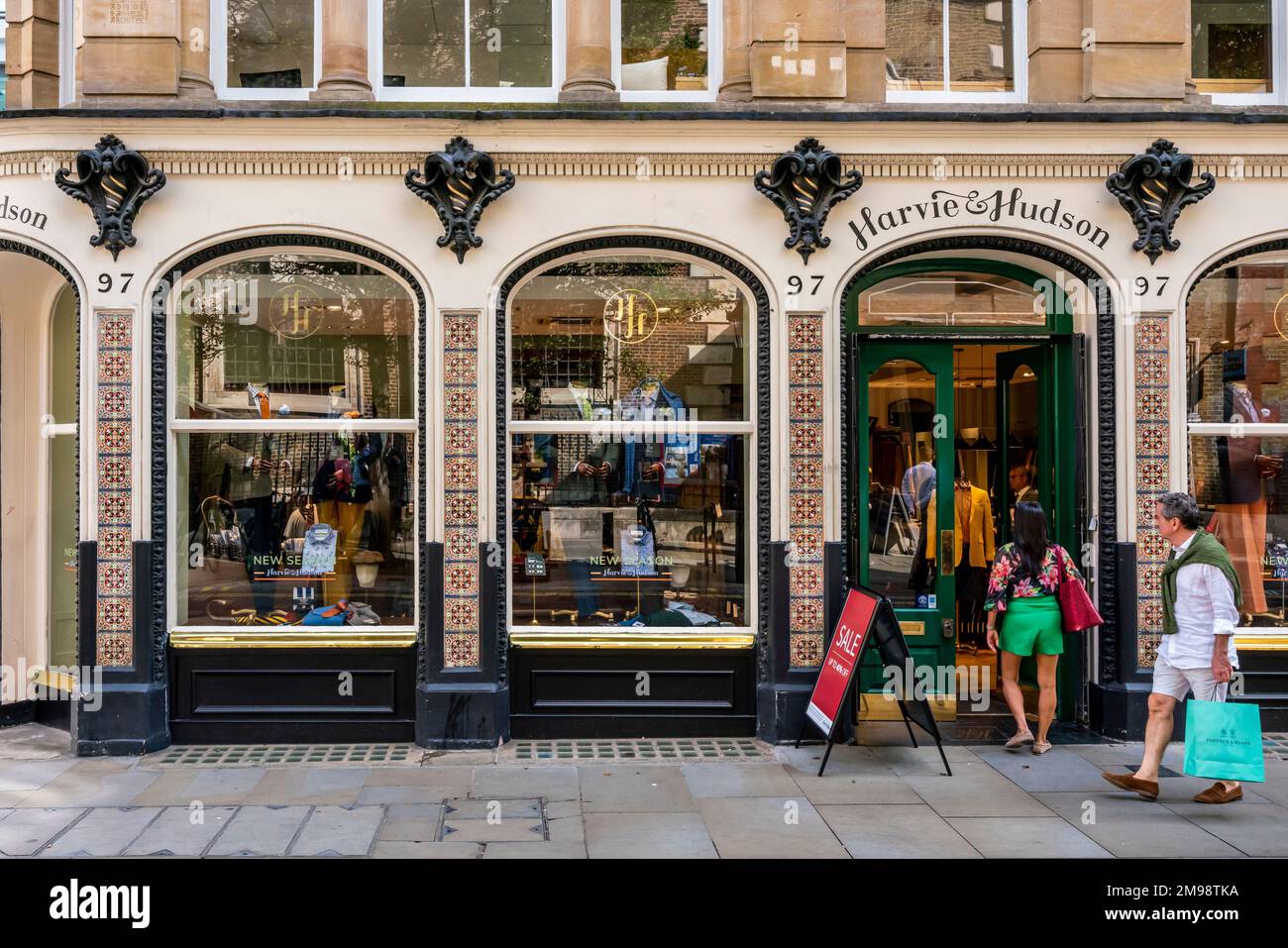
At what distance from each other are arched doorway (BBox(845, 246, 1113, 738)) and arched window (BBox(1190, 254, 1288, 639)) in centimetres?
105

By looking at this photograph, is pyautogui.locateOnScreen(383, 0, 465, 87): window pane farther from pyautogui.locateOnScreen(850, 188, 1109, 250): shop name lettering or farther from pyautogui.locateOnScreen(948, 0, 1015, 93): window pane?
pyautogui.locateOnScreen(948, 0, 1015, 93): window pane

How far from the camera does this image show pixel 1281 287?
924 centimetres

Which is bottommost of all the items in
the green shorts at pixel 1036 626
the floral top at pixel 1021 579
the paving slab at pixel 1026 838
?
the paving slab at pixel 1026 838

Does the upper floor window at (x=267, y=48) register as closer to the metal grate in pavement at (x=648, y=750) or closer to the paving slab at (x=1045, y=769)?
the metal grate in pavement at (x=648, y=750)

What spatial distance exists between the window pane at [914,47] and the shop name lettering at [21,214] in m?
7.08

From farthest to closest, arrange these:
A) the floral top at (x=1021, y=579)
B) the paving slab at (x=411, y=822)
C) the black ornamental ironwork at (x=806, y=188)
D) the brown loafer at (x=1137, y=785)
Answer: the black ornamental ironwork at (x=806, y=188)
the floral top at (x=1021, y=579)
the brown loafer at (x=1137, y=785)
the paving slab at (x=411, y=822)

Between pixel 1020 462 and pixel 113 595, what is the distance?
8.12 meters

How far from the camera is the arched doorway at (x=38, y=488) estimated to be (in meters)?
9.39

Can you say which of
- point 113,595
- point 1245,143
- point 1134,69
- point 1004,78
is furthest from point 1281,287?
point 113,595

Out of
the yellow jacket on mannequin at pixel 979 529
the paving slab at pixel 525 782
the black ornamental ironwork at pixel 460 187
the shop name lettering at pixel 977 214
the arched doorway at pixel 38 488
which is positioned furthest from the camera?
the yellow jacket on mannequin at pixel 979 529

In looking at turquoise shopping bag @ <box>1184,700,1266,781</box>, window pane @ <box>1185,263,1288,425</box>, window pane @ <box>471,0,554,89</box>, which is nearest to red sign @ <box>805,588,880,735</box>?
turquoise shopping bag @ <box>1184,700,1266,781</box>

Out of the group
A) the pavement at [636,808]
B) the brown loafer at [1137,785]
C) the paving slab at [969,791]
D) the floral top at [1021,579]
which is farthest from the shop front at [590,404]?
the brown loafer at [1137,785]

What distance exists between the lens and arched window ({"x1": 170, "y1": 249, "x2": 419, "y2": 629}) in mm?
8922

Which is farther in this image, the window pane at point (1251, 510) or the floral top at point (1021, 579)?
the window pane at point (1251, 510)
